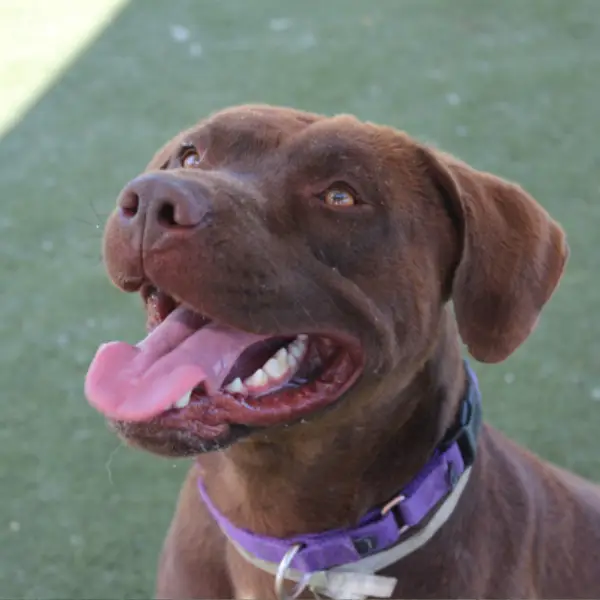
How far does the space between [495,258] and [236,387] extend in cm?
55

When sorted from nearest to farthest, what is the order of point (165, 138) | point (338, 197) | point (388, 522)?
point (338, 197) → point (388, 522) → point (165, 138)

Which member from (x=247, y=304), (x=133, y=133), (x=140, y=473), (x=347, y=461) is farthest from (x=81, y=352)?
(x=247, y=304)

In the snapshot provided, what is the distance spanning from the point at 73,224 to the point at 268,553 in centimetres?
234

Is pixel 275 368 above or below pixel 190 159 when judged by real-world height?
below

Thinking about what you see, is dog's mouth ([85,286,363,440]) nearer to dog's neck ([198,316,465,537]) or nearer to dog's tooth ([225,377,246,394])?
dog's tooth ([225,377,246,394])

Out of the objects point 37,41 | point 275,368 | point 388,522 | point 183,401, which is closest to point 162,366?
point 183,401

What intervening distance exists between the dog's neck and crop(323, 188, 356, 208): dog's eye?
36 centimetres

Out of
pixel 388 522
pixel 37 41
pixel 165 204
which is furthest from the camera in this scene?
pixel 37 41

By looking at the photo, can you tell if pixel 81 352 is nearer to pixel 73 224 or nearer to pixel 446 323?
pixel 73 224

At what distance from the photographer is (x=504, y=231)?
1.78 meters

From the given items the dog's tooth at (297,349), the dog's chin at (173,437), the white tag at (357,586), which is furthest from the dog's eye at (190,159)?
the white tag at (357,586)

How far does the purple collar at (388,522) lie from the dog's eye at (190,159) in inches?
29.7

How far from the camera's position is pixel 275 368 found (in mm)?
1673

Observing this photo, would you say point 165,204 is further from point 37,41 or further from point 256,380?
point 37,41
